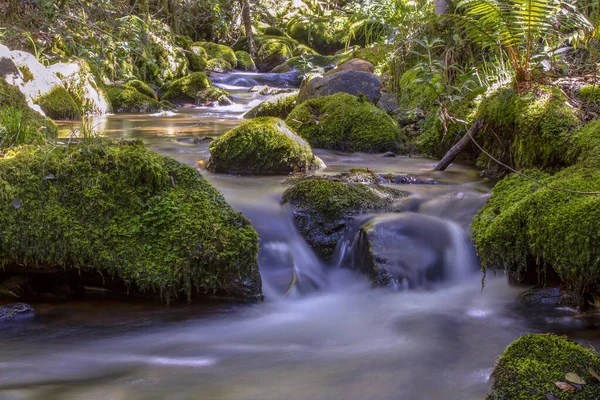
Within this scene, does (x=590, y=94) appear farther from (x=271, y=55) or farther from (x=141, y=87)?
(x=271, y=55)

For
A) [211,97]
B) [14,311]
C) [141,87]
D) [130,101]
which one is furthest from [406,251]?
[141,87]

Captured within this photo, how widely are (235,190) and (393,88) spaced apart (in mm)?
5493

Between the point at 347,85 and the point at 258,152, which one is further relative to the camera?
the point at 347,85

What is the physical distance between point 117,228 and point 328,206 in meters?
1.75

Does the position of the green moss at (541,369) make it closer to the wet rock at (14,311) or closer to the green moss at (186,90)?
the wet rock at (14,311)

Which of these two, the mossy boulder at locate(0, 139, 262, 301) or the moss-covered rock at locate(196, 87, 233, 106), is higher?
the moss-covered rock at locate(196, 87, 233, 106)

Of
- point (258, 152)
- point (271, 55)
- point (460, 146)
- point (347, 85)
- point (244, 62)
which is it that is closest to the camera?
point (460, 146)

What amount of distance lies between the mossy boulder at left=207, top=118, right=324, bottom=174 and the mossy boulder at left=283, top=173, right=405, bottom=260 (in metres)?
1.21

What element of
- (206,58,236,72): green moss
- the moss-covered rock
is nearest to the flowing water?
the moss-covered rock

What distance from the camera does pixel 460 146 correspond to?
566 centimetres

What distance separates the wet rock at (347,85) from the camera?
8.39 meters

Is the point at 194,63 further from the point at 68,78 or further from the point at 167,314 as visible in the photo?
the point at 167,314

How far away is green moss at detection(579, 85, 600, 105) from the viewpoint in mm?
4812

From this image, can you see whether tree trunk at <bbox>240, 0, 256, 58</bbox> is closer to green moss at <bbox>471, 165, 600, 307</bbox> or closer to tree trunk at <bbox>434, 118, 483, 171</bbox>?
tree trunk at <bbox>434, 118, 483, 171</bbox>
